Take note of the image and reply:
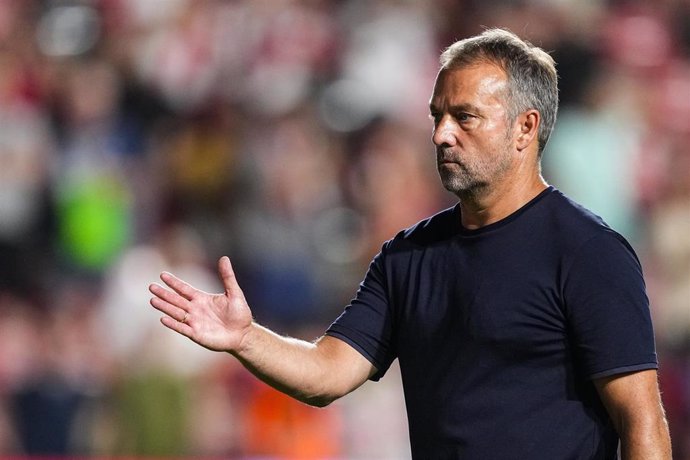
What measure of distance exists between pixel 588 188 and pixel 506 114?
16.2 ft

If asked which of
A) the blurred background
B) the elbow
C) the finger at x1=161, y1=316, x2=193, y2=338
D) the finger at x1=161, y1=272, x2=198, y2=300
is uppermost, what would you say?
the blurred background

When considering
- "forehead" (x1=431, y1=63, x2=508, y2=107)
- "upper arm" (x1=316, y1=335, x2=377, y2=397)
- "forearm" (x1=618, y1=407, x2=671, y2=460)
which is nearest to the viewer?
"forearm" (x1=618, y1=407, x2=671, y2=460)

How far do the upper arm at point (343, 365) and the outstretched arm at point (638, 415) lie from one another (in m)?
0.78

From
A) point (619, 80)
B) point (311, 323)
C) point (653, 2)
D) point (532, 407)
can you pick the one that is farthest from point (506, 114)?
point (653, 2)

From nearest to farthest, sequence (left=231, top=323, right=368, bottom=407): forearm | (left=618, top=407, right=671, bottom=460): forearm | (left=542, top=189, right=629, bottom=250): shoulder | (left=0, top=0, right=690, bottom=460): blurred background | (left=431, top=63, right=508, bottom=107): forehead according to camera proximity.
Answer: (left=618, top=407, right=671, bottom=460): forearm < (left=542, top=189, right=629, bottom=250): shoulder < (left=431, top=63, right=508, bottom=107): forehead < (left=231, top=323, right=368, bottom=407): forearm < (left=0, top=0, right=690, bottom=460): blurred background

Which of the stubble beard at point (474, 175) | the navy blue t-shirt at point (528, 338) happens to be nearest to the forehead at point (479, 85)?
the stubble beard at point (474, 175)

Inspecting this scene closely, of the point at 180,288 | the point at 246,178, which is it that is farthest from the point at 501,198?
the point at 246,178

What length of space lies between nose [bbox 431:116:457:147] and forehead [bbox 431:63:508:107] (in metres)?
0.05

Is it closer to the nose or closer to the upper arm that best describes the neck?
the nose

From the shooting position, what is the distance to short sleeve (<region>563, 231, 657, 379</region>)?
3.35 metres

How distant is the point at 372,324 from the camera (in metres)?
3.88

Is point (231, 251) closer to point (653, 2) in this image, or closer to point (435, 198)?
point (435, 198)

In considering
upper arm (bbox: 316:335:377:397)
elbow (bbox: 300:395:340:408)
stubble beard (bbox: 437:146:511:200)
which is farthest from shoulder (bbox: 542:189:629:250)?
elbow (bbox: 300:395:340:408)

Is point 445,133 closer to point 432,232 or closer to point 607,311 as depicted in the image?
point 432,232
